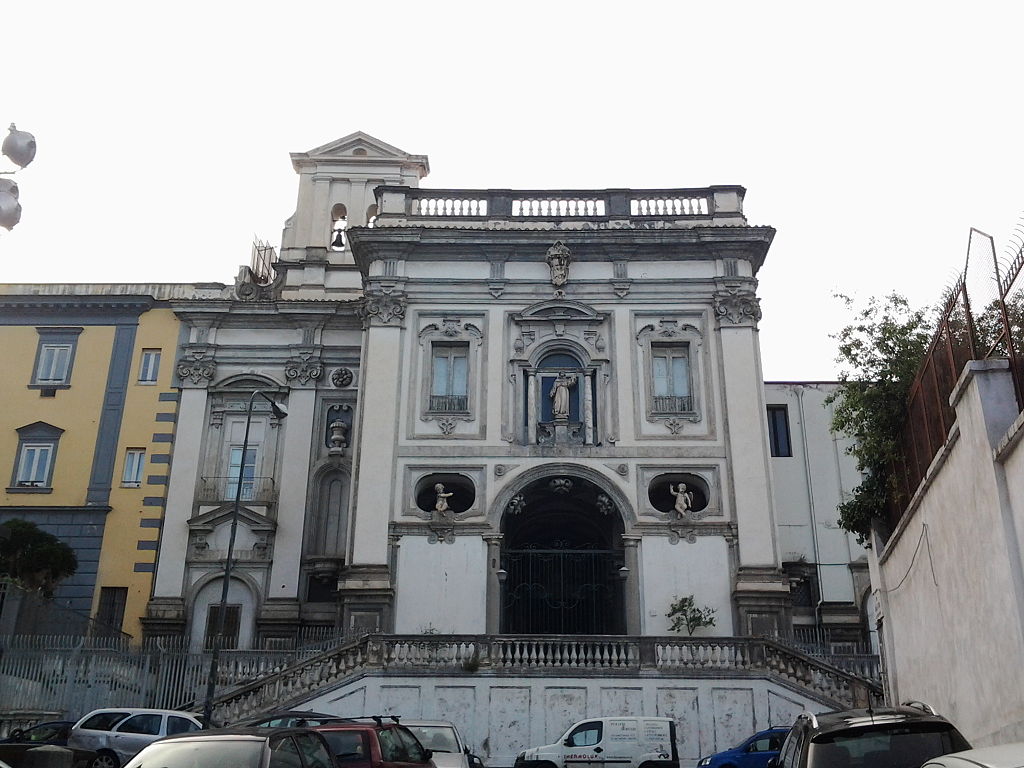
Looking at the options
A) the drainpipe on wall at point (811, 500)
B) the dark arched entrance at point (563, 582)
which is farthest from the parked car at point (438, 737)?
the drainpipe on wall at point (811, 500)

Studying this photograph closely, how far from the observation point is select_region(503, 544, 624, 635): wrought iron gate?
2816cm

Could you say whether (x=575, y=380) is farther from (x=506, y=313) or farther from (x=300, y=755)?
(x=300, y=755)

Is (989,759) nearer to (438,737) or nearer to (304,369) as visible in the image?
(438,737)

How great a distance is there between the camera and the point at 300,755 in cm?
967

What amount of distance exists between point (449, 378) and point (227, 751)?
21037 millimetres

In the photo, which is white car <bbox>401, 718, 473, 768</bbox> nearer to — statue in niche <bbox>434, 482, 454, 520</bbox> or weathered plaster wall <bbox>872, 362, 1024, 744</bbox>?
weathered plaster wall <bbox>872, 362, 1024, 744</bbox>

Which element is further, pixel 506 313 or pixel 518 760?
pixel 506 313

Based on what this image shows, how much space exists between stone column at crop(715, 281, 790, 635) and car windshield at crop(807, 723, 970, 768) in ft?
58.3

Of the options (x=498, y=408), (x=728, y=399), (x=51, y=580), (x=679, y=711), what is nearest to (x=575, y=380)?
(x=498, y=408)

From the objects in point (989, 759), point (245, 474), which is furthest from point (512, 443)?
point (989, 759)

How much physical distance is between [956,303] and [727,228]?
58.2 ft

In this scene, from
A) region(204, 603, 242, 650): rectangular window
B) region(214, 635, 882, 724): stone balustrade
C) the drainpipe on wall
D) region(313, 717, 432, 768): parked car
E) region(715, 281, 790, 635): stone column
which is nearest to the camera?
region(313, 717, 432, 768): parked car

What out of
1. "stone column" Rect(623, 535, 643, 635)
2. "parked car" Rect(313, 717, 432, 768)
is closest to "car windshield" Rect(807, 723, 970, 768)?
"parked car" Rect(313, 717, 432, 768)

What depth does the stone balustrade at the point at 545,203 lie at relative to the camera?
3150cm
